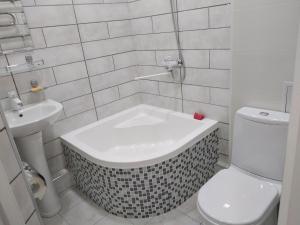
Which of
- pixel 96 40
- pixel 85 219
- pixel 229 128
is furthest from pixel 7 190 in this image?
pixel 96 40

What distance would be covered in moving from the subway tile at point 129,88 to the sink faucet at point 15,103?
104cm

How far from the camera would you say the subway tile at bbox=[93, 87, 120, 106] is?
7.64 ft

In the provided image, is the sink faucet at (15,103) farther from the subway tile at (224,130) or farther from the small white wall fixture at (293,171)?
the small white wall fixture at (293,171)

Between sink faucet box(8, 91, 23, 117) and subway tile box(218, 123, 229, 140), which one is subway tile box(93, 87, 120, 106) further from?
subway tile box(218, 123, 229, 140)

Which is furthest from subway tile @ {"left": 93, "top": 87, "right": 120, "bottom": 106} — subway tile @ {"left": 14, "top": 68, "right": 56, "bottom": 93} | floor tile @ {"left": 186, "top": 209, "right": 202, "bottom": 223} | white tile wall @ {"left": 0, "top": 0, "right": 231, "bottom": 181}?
floor tile @ {"left": 186, "top": 209, "right": 202, "bottom": 223}

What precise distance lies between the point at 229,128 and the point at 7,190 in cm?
172

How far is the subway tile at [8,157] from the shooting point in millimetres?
556

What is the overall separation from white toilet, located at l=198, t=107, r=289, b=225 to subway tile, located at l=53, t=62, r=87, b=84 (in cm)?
142

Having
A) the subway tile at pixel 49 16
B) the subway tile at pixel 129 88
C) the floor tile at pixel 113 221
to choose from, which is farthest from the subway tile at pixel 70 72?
the floor tile at pixel 113 221

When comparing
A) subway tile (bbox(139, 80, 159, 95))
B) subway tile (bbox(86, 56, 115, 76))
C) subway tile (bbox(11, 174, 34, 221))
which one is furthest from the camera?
subway tile (bbox(139, 80, 159, 95))

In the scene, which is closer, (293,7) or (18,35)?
(293,7)

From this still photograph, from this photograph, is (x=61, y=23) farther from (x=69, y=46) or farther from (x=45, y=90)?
(x=45, y=90)

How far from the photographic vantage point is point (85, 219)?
1.89 meters

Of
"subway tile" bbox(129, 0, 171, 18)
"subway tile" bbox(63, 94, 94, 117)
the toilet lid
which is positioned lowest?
the toilet lid
